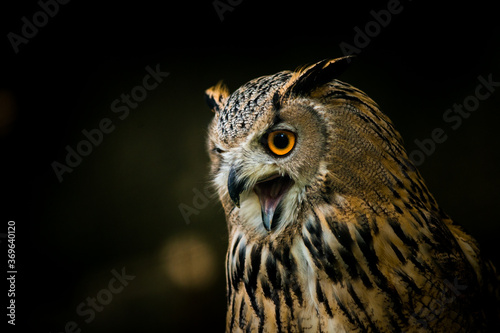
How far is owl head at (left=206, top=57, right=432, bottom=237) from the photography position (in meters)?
0.94

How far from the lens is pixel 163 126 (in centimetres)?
230

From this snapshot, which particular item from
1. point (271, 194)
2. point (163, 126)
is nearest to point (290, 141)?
point (271, 194)

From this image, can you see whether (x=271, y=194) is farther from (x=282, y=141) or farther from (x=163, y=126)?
(x=163, y=126)

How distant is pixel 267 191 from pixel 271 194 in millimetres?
17

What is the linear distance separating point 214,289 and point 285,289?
4.79 ft

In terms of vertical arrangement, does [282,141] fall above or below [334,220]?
above

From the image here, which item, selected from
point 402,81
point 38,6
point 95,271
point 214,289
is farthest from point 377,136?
point 95,271

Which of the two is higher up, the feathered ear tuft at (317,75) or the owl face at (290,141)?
the feathered ear tuft at (317,75)

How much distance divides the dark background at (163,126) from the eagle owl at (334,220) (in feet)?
3.32

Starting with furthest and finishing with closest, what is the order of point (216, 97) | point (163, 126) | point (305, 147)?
point (163, 126) → point (216, 97) → point (305, 147)

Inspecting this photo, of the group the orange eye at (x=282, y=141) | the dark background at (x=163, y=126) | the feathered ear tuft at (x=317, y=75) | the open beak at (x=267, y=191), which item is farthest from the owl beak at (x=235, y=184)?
the dark background at (x=163, y=126)

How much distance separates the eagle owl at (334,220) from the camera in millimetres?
941

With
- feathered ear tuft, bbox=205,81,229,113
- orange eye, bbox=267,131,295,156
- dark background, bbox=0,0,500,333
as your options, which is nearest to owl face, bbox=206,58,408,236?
orange eye, bbox=267,131,295,156

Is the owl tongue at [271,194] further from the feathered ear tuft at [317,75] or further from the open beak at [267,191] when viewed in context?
the feathered ear tuft at [317,75]
